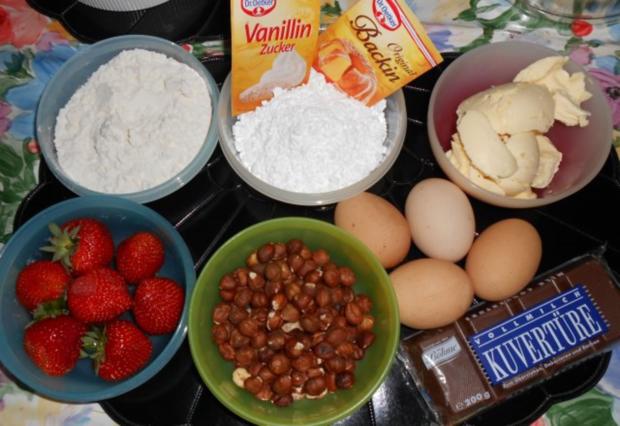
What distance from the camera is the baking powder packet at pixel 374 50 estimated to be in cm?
97

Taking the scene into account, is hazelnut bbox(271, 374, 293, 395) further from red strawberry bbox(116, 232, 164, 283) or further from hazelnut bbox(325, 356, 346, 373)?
red strawberry bbox(116, 232, 164, 283)

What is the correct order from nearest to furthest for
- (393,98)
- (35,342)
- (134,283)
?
(35,342)
(134,283)
(393,98)

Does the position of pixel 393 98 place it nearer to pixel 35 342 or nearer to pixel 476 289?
pixel 476 289

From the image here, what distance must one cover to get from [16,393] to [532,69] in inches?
42.5

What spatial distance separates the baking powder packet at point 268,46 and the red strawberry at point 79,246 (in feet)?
→ 1.09

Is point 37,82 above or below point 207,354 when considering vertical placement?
above

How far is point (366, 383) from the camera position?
0.91 meters

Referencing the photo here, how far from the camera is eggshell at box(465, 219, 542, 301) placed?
0.96m

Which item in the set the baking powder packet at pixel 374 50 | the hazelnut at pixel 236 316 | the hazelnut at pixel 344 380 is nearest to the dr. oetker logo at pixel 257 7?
the baking powder packet at pixel 374 50

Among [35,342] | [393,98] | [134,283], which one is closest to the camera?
[35,342]

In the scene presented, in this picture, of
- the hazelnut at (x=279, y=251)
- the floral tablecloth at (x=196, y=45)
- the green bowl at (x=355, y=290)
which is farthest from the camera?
the floral tablecloth at (x=196, y=45)

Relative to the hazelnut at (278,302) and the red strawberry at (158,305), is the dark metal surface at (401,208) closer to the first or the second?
the red strawberry at (158,305)

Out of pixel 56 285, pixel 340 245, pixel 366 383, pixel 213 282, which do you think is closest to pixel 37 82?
pixel 56 285

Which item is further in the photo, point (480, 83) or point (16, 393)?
point (480, 83)
